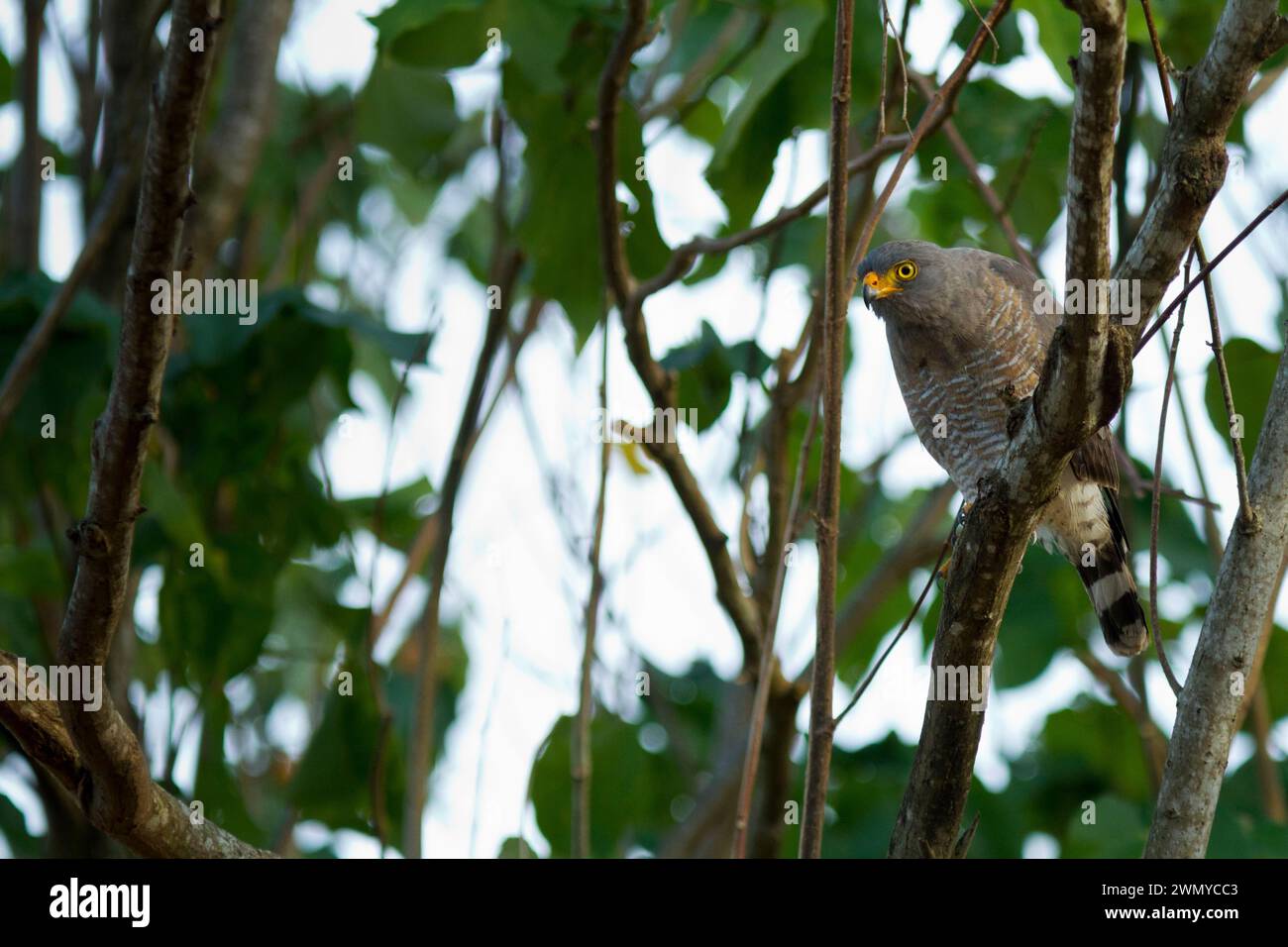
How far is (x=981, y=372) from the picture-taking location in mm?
5258

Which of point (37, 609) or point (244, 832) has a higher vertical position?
point (37, 609)

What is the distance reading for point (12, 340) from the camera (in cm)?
480

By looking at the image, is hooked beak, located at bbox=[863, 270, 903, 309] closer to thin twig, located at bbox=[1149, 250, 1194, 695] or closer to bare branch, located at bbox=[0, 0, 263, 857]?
thin twig, located at bbox=[1149, 250, 1194, 695]

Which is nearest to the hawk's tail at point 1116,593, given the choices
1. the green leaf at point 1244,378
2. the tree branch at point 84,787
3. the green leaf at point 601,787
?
the green leaf at point 1244,378

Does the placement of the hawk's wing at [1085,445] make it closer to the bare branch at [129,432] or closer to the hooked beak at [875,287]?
the hooked beak at [875,287]

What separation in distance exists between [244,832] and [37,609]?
120cm

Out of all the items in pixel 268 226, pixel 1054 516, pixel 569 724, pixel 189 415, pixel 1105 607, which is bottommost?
pixel 569 724

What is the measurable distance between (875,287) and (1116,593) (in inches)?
63.0

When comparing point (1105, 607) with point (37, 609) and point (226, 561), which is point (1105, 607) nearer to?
point (226, 561)

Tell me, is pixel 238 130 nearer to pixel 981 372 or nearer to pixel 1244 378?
pixel 981 372

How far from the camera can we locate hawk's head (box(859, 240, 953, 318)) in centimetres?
530

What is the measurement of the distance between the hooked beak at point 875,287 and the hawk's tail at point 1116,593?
1171mm
